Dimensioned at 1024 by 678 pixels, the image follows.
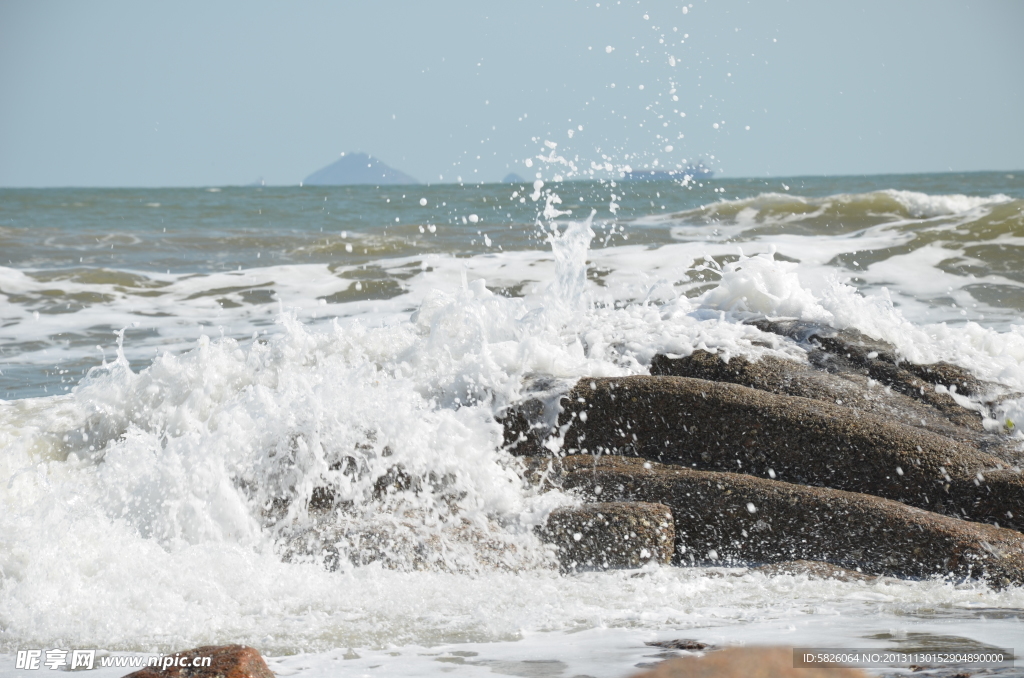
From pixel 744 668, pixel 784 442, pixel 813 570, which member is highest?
pixel 744 668

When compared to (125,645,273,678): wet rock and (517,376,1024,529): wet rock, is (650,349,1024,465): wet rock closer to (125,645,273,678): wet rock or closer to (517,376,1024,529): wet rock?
(517,376,1024,529): wet rock

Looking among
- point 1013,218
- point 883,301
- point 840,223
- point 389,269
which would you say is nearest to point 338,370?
point 883,301

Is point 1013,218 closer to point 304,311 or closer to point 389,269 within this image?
point 389,269

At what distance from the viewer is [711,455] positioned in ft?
12.7

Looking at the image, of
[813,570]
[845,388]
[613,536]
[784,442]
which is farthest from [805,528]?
[845,388]

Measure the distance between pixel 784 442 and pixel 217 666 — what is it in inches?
99.9

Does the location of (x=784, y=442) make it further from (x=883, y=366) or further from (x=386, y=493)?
(x=386, y=493)

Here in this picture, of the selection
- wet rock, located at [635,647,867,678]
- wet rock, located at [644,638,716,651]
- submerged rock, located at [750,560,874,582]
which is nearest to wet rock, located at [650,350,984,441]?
submerged rock, located at [750,560,874,582]

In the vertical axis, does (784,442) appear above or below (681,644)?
above

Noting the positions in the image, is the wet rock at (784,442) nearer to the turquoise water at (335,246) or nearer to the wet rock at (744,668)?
the wet rock at (744,668)

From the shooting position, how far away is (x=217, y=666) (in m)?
2.09

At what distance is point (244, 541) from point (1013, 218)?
42.4 ft

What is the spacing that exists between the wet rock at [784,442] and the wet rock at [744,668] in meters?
2.29

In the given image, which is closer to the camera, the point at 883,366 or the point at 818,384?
the point at 818,384
